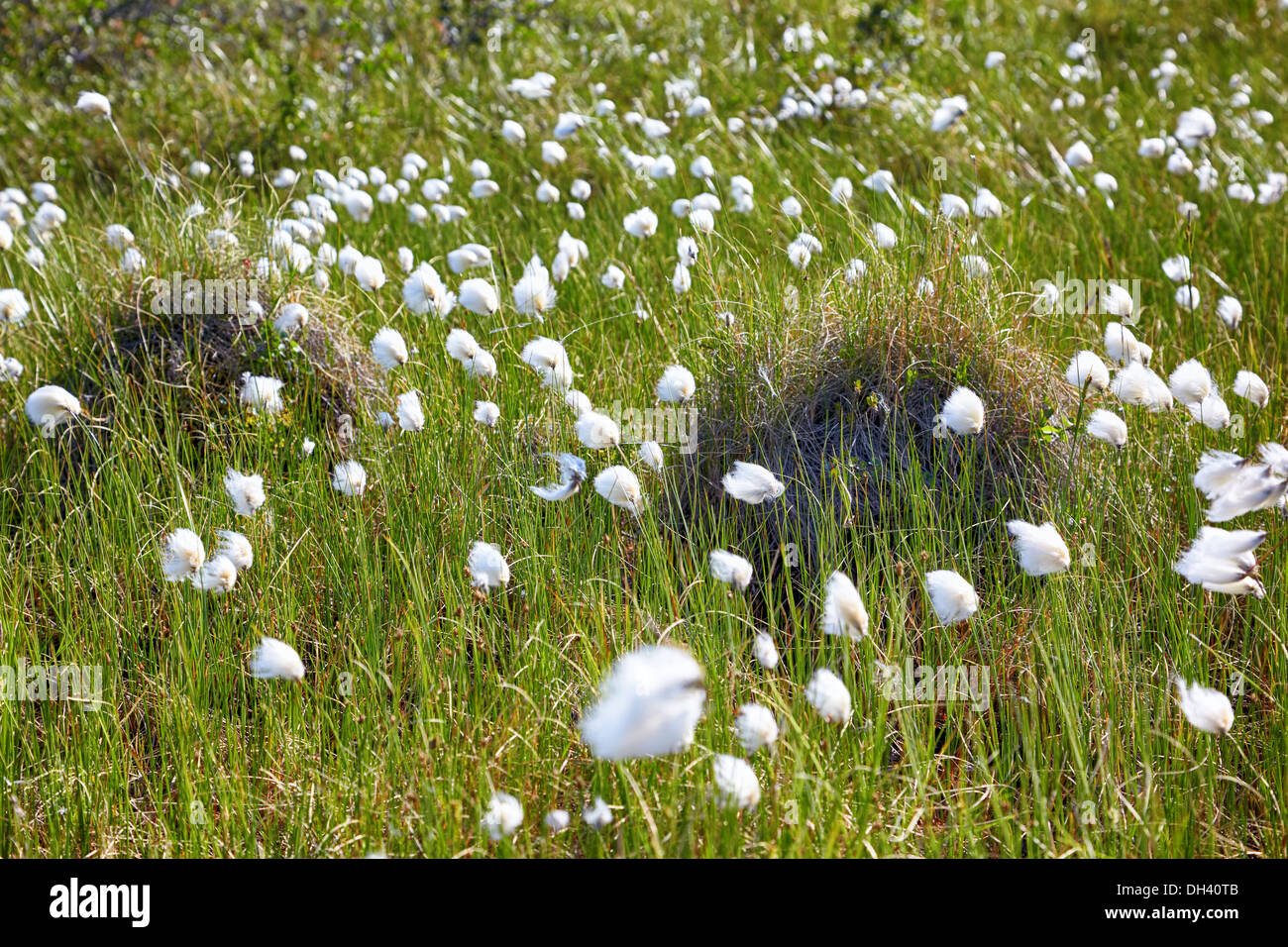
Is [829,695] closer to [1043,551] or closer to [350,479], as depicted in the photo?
[1043,551]

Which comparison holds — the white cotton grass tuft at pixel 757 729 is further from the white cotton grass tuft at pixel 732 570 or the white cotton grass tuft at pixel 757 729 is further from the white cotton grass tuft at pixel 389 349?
the white cotton grass tuft at pixel 389 349

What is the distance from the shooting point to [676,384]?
9.40 ft

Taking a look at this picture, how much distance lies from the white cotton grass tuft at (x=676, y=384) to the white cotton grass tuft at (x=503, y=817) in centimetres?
132

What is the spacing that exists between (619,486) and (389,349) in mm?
1000

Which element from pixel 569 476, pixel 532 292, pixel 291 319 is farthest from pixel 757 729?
pixel 291 319

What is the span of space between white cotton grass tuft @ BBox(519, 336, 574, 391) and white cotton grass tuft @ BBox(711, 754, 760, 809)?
143 centimetres

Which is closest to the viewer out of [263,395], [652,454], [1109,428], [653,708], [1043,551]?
[653,708]

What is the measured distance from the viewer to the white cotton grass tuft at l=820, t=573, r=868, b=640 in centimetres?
184

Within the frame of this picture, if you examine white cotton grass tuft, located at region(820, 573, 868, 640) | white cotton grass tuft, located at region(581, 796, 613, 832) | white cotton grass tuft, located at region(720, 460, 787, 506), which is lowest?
white cotton grass tuft, located at region(581, 796, 613, 832)

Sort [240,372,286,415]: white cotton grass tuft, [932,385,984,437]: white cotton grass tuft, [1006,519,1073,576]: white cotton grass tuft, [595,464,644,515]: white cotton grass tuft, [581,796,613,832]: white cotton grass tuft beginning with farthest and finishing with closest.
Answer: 1. [240,372,286,415]: white cotton grass tuft
2. [932,385,984,437]: white cotton grass tuft
3. [595,464,644,515]: white cotton grass tuft
4. [1006,519,1073,576]: white cotton grass tuft
5. [581,796,613,832]: white cotton grass tuft

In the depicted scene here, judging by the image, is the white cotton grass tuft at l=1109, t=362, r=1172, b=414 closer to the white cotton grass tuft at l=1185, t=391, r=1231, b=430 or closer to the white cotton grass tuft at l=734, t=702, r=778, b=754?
the white cotton grass tuft at l=1185, t=391, r=1231, b=430

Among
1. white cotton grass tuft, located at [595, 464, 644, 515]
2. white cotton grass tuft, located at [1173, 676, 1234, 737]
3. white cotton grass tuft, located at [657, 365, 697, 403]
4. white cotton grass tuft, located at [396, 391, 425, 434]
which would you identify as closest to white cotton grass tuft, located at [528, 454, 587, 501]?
white cotton grass tuft, located at [595, 464, 644, 515]

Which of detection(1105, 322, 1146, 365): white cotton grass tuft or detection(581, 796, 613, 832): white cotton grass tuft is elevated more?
detection(1105, 322, 1146, 365): white cotton grass tuft
